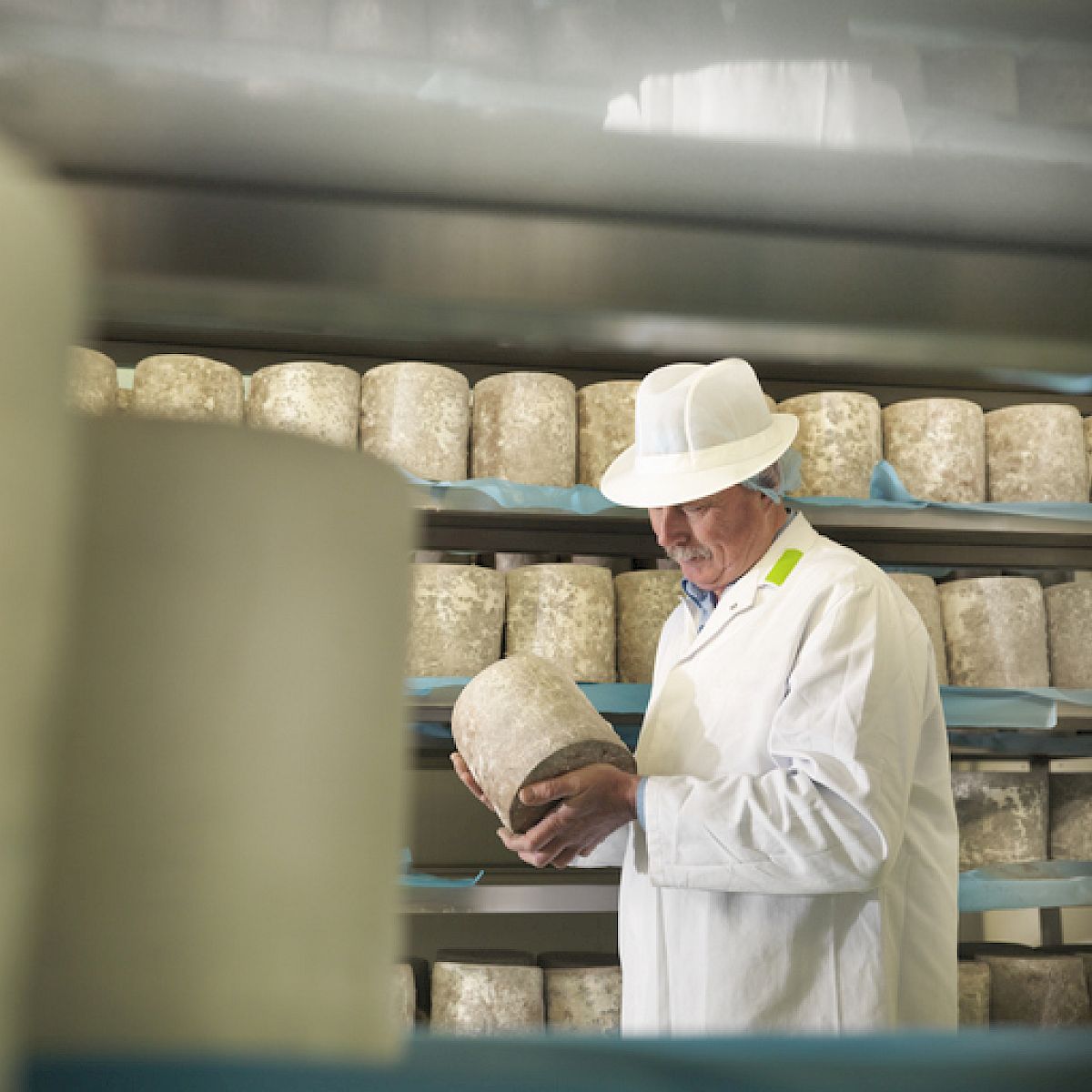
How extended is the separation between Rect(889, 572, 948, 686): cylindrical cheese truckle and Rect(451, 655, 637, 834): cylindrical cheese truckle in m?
1.28

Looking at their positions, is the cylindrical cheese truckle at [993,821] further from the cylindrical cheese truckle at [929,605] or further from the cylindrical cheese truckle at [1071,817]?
the cylindrical cheese truckle at [929,605]

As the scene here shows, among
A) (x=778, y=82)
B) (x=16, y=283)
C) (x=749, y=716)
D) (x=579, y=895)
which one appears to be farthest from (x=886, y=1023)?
(x=16, y=283)

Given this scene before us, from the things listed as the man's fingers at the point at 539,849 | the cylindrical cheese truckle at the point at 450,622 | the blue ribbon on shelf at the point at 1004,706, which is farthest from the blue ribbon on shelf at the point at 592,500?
the man's fingers at the point at 539,849

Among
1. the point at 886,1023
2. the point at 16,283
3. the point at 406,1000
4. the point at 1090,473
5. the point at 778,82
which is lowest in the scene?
the point at 406,1000

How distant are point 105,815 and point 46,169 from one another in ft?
0.63

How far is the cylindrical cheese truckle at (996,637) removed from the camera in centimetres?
272

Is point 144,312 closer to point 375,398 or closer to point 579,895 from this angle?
point 375,398

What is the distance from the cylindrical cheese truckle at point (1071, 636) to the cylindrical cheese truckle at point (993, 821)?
254mm

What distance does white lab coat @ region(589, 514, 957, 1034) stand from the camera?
1.61 m

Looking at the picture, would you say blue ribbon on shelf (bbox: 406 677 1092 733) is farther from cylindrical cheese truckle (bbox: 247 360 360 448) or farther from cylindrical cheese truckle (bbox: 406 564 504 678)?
cylindrical cheese truckle (bbox: 247 360 360 448)

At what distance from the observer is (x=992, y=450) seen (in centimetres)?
287

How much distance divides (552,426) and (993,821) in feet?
4.54

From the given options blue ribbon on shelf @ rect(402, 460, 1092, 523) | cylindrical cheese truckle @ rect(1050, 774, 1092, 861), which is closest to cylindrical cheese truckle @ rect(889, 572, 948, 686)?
blue ribbon on shelf @ rect(402, 460, 1092, 523)

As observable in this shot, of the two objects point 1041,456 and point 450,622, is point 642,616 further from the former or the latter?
point 1041,456
